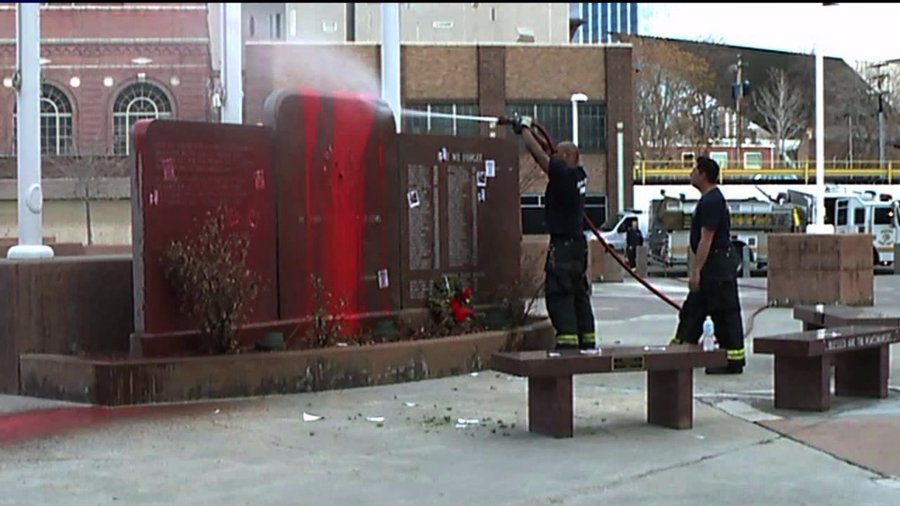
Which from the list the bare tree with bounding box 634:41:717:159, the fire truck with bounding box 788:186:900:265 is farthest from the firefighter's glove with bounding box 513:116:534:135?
the bare tree with bounding box 634:41:717:159

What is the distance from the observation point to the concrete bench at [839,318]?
10.0 metres

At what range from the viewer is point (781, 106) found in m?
71.1

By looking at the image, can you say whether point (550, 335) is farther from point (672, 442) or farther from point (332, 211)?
point (672, 442)

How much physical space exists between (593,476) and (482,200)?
5.74m

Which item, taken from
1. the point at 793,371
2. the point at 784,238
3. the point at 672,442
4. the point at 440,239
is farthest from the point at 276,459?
the point at 784,238

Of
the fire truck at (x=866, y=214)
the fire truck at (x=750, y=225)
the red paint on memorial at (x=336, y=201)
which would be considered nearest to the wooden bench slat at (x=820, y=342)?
the red paint on memorial at (x=336, y=201)

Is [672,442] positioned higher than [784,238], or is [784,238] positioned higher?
[784,238]

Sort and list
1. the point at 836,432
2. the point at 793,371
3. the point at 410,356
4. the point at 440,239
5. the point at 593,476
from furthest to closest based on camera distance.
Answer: the point at 440,239 < the point at 410,356 < the point at 793,371 < the point at 836,432 < the point at 593,476

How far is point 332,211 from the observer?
11.0m

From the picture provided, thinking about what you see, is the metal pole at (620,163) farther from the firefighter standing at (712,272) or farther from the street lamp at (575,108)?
the firefighter standing at (712,272)

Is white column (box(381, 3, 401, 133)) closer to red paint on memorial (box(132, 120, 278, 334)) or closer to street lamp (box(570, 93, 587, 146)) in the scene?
red paint on memorial (box(132, 120, 278, 334))

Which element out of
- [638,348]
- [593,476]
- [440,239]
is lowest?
[593,476]

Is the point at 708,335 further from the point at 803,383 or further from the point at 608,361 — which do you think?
the point at 608,361

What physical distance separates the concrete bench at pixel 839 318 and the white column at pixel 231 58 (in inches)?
261
